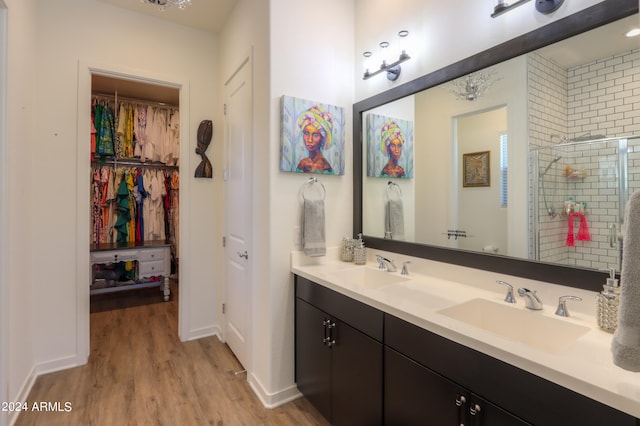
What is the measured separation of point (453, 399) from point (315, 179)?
4.90 ft

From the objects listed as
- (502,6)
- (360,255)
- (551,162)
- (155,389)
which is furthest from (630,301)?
(155,389)

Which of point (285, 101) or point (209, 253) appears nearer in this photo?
point (285, 101)

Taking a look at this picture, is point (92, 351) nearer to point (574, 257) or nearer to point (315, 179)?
point (315, 179)

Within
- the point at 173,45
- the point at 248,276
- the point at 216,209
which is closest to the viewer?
the point at 248,276

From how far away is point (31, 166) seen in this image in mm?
2305

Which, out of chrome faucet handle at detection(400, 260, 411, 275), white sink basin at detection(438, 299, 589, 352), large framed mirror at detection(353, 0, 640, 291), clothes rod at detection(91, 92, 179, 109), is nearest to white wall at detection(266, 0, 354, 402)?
large framed mirror at detection(353, 0, 640, 291)

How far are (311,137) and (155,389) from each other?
6.79 ft

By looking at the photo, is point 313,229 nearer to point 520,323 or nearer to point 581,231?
point 520,323

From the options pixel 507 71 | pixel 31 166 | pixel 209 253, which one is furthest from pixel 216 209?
pixel 507 71

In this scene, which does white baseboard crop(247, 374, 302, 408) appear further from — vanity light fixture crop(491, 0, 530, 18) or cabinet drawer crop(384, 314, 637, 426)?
vanity light fixture crop(491, 0, 530, 18)

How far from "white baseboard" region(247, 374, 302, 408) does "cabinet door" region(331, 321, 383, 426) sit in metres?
0.44

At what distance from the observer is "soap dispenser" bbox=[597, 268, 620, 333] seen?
1041 millimetres

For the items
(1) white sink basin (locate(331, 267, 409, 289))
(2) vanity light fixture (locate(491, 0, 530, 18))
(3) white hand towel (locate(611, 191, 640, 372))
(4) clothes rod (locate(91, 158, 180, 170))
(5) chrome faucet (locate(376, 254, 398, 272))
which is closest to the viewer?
(3) white hand towel (locate(611, 191, 640, 372))

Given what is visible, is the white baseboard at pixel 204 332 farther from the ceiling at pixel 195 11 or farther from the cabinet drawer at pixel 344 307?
the ceiling at pixel 195 11
